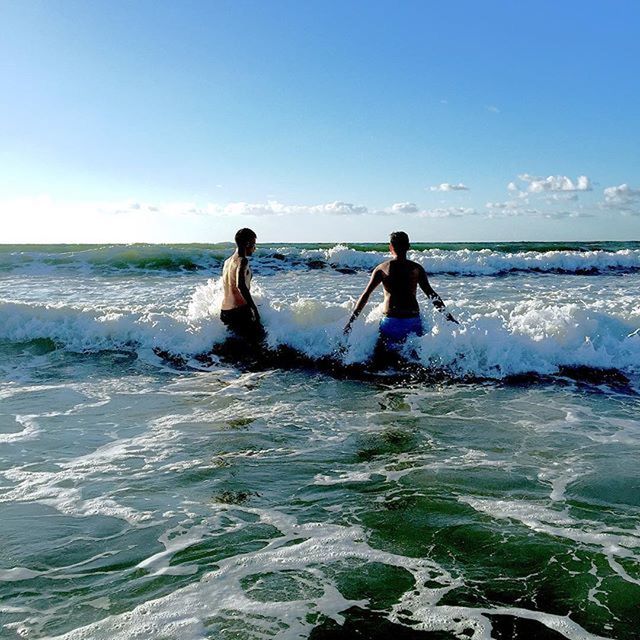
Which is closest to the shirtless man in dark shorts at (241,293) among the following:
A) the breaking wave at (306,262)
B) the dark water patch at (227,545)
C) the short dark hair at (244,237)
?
the short dark hair at (244,237)

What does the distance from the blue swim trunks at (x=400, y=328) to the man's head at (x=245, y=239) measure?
201cm

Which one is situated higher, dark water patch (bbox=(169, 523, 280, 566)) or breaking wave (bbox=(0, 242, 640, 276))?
breaking wave (bbox=(0, 242, 640, 276))

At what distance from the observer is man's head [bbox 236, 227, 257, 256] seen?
782 centimetres

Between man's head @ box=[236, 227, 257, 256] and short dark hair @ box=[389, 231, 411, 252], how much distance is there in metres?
1.83

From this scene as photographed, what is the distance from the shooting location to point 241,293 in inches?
327

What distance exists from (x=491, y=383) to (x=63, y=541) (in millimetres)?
5358

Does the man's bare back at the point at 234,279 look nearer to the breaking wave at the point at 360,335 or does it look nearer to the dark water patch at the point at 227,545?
the breaking wave at the point at 360,335

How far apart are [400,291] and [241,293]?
2229mm

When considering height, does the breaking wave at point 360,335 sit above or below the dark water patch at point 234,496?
above

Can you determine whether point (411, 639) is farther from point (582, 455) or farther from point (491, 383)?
point (491, 383)

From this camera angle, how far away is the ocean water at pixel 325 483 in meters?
2.59

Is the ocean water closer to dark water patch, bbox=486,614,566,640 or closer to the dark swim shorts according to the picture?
dark water patch, bbox=486,614,566,640

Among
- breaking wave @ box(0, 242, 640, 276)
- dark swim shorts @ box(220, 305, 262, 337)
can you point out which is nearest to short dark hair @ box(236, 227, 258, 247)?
dark swim shorts @ box(220, 305, 262, 337)

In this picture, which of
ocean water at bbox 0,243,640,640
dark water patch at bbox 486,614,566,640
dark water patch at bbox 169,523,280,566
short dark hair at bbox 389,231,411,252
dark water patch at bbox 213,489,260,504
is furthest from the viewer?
short dark hair at bbox 389,231,411,252
